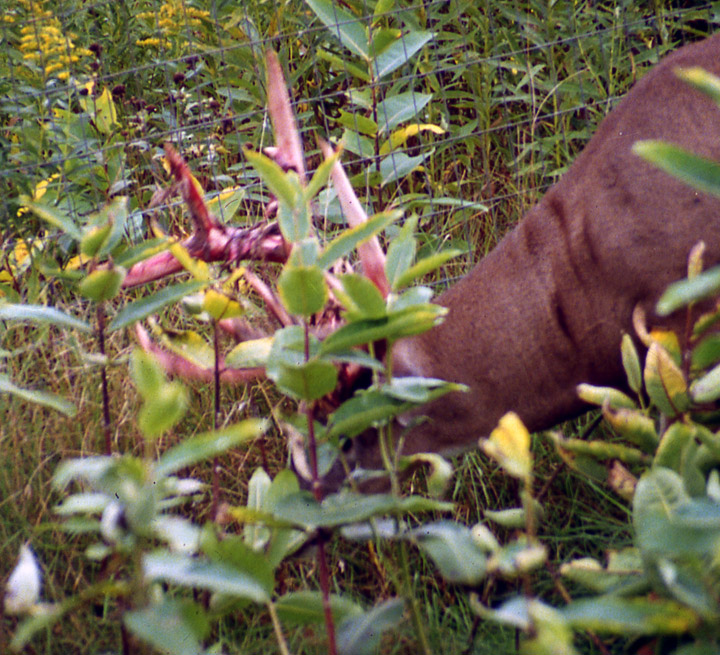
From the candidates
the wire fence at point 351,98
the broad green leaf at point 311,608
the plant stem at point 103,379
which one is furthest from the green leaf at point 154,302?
the wire fence at point 351,98

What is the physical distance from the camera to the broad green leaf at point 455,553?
1.17m

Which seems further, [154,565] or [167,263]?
[167,263]

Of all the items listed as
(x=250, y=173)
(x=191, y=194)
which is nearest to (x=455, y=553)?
(x=191, y=194)

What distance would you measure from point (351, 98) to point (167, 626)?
253cm

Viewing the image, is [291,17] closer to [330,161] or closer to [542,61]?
[542,61]

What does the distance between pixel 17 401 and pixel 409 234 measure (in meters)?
1.62

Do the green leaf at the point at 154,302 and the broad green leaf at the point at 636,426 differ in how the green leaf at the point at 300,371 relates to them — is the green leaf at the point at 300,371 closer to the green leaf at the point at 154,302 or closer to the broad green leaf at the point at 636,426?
the green leaf at the point at 154,302

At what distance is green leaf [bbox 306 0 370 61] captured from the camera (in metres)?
2.93

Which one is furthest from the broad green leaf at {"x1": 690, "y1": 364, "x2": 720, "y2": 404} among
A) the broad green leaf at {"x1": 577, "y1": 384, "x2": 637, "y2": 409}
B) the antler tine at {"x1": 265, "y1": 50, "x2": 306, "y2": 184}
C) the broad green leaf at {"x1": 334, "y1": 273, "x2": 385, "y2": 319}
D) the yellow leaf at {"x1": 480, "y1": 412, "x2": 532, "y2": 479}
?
the antler tine at {"x1": 265, "y1": 50, "x2": 306, "y2": 184}

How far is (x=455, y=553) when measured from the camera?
1187 millimetres

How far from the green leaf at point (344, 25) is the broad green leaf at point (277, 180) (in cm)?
176

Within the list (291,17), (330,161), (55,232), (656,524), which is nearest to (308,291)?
(330,161)

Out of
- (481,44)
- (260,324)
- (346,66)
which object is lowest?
(260,324)

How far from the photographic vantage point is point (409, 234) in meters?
1.51
